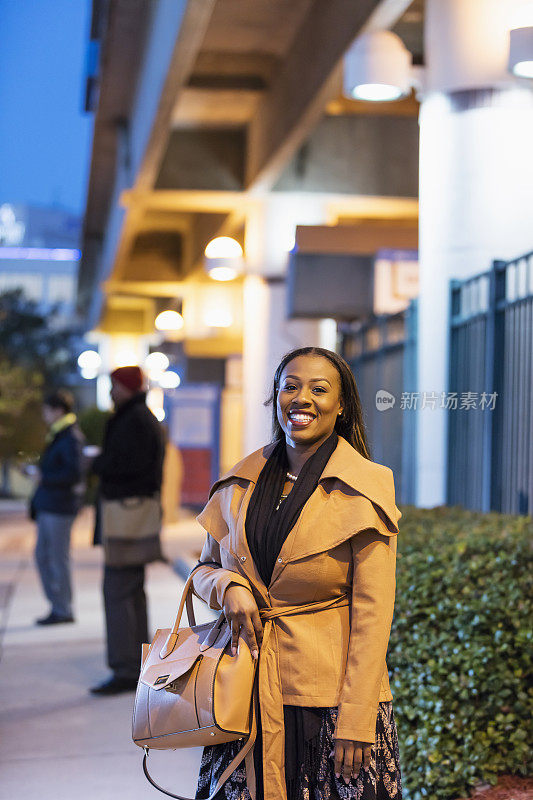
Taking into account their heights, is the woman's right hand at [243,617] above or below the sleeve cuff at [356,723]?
above

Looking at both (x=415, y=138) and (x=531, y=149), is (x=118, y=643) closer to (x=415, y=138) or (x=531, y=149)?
(x=531, y=149)

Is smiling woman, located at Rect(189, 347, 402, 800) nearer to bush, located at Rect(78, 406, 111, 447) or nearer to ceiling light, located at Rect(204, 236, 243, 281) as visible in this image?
ceiling light, located at Rect(204, 236, 243, 281)

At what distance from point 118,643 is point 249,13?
6.43 meters

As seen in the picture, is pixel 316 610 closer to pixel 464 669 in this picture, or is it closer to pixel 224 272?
pixel 464 669

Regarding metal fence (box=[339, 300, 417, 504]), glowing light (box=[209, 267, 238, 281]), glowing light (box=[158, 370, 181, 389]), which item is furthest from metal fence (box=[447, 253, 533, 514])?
glowing light (box=[158, 370, 181, 389])

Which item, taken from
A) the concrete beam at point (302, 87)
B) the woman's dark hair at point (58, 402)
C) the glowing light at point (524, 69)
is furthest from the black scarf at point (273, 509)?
the woman's dark hair at point (58, 402)

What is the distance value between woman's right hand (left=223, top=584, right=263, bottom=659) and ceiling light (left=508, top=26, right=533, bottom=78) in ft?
13.1

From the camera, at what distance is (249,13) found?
10.1 meters

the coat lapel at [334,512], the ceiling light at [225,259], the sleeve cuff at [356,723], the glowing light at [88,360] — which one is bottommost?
the sleeve cuff at [356,723]

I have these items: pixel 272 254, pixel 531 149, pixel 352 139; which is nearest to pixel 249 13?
pixel 352 139

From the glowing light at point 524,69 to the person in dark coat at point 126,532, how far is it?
121 inches

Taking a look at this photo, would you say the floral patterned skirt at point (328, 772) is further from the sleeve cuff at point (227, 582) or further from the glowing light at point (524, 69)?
the glowing light at point (524, 69)

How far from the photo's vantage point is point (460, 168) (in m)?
6.69

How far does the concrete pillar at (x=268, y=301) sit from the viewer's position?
43.1 feet
